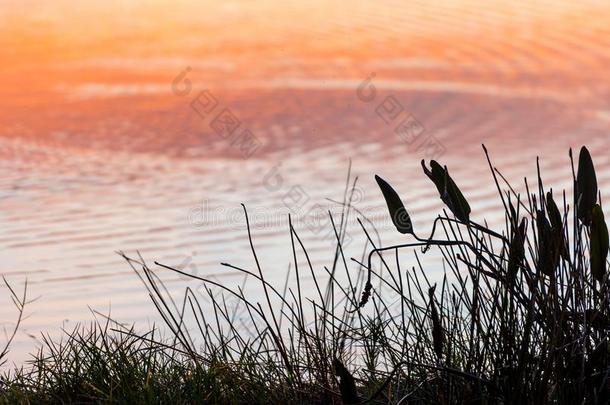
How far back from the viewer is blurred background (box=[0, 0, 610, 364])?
16.7 feet

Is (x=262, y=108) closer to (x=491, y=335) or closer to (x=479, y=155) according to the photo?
(x=479, y=155)

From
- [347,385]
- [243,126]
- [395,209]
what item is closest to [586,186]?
[395,209]

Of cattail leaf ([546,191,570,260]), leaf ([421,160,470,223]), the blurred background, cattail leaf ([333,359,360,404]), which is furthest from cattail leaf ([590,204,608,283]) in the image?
the blurred background

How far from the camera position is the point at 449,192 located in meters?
2.02

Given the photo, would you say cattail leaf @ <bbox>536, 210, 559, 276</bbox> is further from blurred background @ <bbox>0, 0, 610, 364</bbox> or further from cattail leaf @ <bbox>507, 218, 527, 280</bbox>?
blurred background @ <bbox>0, 0, 610, 364</bbox>

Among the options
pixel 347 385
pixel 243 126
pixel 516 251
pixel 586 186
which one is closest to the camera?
pixel 347 385

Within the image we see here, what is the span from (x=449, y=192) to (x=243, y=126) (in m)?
5.38

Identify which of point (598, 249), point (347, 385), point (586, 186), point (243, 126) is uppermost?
point (243, 126)

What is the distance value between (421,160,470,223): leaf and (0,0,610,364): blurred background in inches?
73.3

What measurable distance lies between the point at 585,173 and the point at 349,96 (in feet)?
19.0

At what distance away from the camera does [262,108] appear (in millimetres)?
7703

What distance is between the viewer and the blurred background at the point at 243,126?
16.7ft

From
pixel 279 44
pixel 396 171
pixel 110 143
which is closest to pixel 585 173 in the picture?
pixel 396 171

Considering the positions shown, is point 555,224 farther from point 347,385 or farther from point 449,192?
point 347,385
